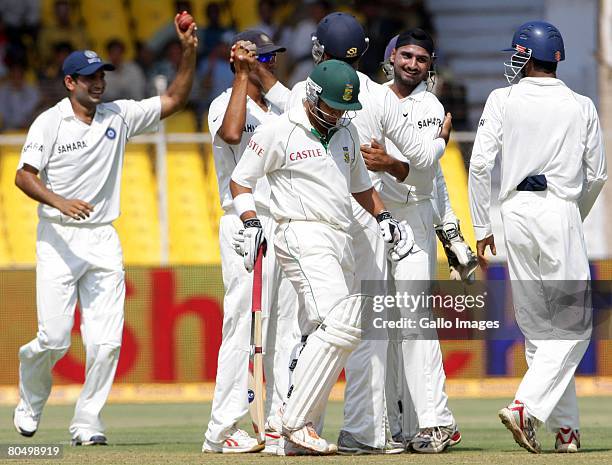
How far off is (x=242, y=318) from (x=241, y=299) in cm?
12

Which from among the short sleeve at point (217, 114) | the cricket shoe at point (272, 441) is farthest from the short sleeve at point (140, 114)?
the cricket shoe at point (272, 441)

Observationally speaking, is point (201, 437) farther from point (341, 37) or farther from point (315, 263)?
point (341, 37)

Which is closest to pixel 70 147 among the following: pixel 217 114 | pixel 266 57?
pixel 217 114

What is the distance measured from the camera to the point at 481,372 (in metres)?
13.4

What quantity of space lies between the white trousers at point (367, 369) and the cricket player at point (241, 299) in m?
0.41

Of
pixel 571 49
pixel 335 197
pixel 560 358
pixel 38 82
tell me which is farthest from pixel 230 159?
pixel 571 49

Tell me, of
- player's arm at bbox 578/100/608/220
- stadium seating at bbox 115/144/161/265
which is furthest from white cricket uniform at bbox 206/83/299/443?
stadium seating at bbox 115/144/161/265

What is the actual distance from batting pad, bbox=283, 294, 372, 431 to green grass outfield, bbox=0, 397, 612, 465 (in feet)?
0.87

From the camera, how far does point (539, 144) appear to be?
784cm

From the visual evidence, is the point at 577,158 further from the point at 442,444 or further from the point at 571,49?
the point at 571,49

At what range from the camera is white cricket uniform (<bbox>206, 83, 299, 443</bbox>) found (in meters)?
8.05

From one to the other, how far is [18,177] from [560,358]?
→ 3818 mm

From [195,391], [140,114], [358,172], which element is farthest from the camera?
[195,391]

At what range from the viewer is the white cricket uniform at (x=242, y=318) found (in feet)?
26.4
